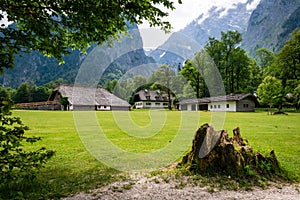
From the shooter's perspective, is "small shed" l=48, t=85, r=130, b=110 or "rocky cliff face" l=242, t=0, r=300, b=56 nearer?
"small shed" l=48, t=85, r=130, b=110

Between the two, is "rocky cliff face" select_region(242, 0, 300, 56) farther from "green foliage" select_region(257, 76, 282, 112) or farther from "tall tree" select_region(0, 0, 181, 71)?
"tall tree" select_region(0, 0, 181, 71)

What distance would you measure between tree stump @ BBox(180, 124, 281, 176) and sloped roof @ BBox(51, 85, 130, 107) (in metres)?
46.4

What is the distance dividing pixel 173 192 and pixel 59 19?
4450 mm

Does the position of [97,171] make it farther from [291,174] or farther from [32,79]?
[32,79]

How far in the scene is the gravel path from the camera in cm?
434

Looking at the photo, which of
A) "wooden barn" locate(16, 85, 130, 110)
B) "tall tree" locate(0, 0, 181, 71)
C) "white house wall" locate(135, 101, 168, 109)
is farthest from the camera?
"white house wall" locate(135, 101, 168, 109)

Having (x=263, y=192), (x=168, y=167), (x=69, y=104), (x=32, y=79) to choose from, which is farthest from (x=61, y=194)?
(x=32, y=79)

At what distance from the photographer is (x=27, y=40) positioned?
132 inches

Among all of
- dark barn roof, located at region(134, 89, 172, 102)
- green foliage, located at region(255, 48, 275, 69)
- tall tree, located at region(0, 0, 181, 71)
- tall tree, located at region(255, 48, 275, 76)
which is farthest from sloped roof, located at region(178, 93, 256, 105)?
tall tree, located at region(0, 0, 181, 71)

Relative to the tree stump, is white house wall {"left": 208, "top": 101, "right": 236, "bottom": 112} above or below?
above

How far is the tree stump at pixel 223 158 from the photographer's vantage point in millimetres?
5500

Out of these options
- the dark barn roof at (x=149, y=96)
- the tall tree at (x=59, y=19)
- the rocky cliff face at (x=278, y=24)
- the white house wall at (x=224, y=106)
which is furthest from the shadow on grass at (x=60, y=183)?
the rocky cliff face at (x=278, y=24)

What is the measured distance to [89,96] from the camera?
5169 cm

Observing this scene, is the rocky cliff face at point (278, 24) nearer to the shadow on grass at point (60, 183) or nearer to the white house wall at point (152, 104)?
the white house wall at point (152, 104)
